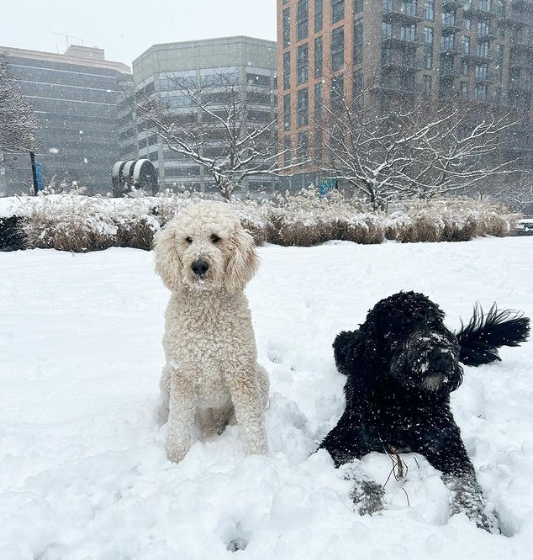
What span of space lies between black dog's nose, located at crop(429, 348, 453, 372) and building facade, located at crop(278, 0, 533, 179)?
33.9 metres

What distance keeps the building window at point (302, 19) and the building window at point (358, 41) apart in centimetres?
741

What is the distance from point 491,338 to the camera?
10.00 ft

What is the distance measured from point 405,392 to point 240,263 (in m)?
1.07

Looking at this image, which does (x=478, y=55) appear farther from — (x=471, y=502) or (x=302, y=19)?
(x=471, y=502)

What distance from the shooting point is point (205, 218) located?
2.13 meters

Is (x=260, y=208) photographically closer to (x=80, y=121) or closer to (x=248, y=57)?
(x=248, y=57)

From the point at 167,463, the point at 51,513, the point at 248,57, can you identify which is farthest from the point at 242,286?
the point at 248,57

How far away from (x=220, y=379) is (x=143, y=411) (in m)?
0.69

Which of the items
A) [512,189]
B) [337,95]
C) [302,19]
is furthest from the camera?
[302,19]

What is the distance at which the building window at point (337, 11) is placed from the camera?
38750mm

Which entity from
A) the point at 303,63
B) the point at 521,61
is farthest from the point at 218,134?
the point at 521,61

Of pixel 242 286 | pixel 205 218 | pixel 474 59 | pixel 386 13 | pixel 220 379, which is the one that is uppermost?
pixel 386 13

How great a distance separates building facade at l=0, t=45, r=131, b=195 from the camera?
73562 millimetres

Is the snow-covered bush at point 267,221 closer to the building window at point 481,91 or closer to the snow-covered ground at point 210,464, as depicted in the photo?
the snow-covered ground at point 210,464
